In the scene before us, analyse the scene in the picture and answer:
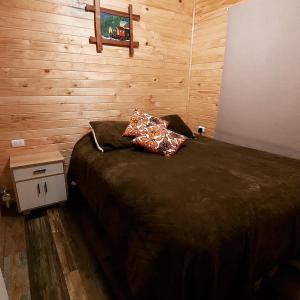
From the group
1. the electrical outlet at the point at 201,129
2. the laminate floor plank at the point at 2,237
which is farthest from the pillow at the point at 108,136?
the electrical outlet at the point at 201,129

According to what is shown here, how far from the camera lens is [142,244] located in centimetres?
104

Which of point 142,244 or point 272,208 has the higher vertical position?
point 272,208

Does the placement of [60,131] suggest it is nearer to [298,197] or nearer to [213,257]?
[213,257]

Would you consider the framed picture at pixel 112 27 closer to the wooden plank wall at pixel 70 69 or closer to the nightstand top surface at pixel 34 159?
the wooden plank wall at pixel 70 69

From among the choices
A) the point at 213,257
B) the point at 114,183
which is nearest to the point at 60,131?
the point at 114,183

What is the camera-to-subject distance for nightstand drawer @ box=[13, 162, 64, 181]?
1982 mm

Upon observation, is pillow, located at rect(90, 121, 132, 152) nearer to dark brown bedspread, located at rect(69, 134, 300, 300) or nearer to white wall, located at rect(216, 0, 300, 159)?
dark brown bedspread, located at rect(69, 134, 300, 300)

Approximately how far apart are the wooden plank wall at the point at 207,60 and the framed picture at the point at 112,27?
35.8 inches

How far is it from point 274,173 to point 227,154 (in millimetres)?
532

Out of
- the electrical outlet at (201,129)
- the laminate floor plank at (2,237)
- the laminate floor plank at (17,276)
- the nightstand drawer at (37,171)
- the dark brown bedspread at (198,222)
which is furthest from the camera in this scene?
the electrical outlet at (201,129)

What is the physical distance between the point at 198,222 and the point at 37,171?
5.55 feet

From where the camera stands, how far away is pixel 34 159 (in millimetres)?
2117

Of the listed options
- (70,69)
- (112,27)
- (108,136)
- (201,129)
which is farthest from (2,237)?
(201,129)

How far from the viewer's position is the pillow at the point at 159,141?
205cm
